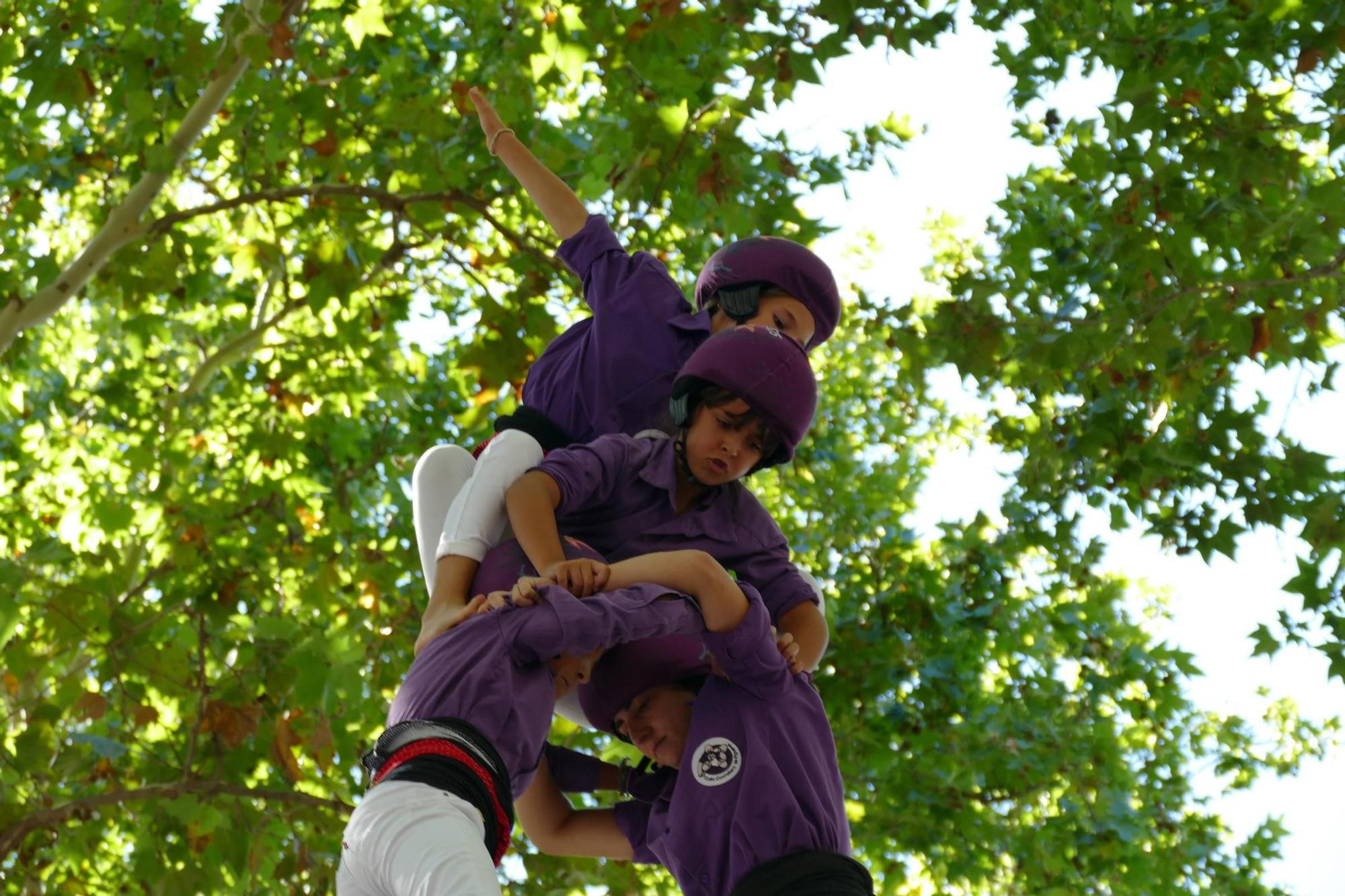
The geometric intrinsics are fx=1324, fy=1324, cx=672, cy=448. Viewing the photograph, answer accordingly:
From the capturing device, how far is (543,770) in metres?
2.78

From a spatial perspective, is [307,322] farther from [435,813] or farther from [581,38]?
[435,813]

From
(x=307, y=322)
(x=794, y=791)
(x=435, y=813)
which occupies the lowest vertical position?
(x=435, y=813)

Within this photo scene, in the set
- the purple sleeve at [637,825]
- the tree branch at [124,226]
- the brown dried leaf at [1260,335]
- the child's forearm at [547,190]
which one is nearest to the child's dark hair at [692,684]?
the purple sleeve at [637,825]

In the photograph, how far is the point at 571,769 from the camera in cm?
282

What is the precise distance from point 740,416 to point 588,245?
80 cm

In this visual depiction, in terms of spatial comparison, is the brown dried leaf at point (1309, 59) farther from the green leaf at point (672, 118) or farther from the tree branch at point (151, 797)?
the tree branch at point (151, 797)

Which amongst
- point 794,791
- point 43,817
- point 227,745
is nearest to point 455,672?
point 794,791

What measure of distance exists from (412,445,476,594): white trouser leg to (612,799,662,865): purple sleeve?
0.64 meters

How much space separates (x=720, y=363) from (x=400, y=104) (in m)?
4.08

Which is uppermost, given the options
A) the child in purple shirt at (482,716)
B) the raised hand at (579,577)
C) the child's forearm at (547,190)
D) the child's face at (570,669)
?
the child's forearm at (547,190)

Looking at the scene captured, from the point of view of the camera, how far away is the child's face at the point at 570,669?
233cm

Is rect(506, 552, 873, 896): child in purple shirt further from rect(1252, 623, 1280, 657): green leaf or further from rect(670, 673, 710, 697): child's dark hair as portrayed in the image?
rect(1252, 623, 1280, 657): green leaf

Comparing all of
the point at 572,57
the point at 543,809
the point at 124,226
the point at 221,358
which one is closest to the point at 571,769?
the point at 543,809

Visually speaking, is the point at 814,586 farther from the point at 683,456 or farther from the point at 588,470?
the point at 588,470
